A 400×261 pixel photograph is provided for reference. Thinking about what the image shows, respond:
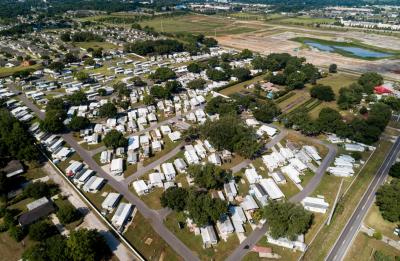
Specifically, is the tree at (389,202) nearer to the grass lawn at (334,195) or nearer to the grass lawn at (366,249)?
the grass lawn at (334,195)

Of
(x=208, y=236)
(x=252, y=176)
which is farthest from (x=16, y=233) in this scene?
(x=252, y=176)

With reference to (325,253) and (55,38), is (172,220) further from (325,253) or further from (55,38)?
(55,38)

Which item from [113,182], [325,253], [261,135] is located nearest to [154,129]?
[113,182]

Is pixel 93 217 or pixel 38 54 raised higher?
pixel 38 54

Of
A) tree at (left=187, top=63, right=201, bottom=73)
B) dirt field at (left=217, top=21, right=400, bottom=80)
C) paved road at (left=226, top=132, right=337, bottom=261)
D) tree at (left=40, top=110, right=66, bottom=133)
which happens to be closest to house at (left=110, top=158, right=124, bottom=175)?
tree at (left=40, top=110, right=66, bottom=133)

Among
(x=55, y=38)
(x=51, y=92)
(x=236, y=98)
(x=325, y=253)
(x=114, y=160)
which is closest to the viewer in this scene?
(x=325, y=253)

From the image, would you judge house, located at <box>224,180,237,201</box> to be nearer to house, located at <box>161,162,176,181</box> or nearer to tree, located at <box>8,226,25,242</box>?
house, located at <box>161,162,176,181</box>
